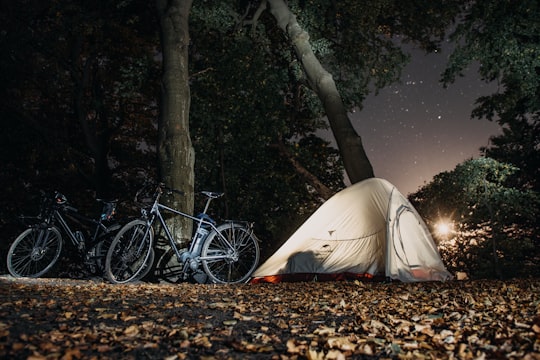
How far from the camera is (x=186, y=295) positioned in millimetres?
4938

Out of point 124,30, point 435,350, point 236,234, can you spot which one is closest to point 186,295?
point 236,234

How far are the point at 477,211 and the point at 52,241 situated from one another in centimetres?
1028

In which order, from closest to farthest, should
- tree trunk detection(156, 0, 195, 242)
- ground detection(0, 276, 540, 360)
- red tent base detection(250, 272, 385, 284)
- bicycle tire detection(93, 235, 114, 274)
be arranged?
ground detection(0, 276, 540, 360) → bicycle tire detection(93, 235, 114, 274) → red tent base detection(250, 272, 385, 284) → tree trunk detection(156, 0, 195, 242)

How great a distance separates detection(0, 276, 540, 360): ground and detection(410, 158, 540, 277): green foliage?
20.1ft

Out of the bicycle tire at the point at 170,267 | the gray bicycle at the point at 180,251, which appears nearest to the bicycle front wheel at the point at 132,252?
the gray bicycle at the point at 180,251

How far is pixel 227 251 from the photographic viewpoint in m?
7.04

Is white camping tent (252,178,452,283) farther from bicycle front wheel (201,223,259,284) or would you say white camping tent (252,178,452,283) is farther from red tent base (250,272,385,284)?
bicycle front wheel (201,223,259,284)

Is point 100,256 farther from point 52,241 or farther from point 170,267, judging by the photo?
point 170,267

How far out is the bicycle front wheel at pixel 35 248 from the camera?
6688 mm

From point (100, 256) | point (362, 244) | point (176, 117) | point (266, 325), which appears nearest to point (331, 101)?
point (176, 117)

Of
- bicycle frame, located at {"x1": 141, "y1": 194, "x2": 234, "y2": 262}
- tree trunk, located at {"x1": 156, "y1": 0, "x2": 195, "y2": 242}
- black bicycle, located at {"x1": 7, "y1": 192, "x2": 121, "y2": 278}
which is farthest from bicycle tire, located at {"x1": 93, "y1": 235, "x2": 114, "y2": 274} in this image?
tree trunk, located at {"x1": 156, "y1": 0, "x2": 195, "y2": 242}

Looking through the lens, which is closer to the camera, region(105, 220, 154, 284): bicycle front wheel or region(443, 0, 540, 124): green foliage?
region(105, 220, 154, 284): bicycle front wheel

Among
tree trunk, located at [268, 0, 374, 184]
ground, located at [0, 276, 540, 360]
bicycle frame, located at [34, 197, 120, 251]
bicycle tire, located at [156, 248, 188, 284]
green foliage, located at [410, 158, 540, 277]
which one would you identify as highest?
tree trunk, located at [268, 0, 374, 184]

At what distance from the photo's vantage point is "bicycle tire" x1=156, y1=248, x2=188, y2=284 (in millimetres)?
6995
